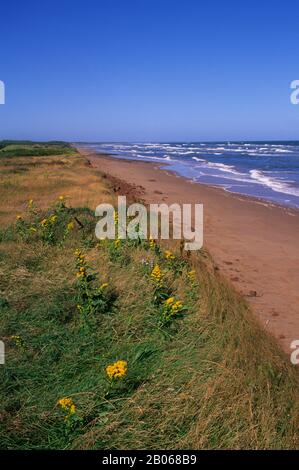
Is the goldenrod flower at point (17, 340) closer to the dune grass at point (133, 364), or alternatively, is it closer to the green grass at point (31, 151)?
the dune grass at point (133, 364)

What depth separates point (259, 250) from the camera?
10.2 m

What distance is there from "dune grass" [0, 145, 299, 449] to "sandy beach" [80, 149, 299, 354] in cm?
107

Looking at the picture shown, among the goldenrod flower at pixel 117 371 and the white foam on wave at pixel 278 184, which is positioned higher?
the white foam on wave at pixel 278 184

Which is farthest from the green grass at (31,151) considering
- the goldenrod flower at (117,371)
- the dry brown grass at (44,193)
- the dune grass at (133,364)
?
the goldenrod flower at (117,371)

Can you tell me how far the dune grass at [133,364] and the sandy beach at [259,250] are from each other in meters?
1.07

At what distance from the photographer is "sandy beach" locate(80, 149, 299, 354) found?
6.57 metres

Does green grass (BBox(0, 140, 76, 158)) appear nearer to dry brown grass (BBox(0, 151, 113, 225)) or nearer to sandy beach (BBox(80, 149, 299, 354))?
dry brown grass (BBox(0, 151, 113, 225))

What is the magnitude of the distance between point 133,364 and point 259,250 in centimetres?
712

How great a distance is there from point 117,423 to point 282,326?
3767 millimetres

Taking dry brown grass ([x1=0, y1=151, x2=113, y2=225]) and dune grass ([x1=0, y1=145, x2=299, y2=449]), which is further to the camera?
dry brown grass ([x1=0, y1=151, x2=113, y2=225])

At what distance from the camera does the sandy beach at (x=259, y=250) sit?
21.6ft

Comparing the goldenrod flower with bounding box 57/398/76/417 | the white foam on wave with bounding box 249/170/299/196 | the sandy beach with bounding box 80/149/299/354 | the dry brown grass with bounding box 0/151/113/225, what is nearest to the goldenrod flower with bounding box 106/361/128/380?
the goldenrod flower with bounding box 57/398/76/417

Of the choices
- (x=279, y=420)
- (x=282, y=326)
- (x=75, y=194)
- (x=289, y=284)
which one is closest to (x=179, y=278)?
(x=282, y=326)

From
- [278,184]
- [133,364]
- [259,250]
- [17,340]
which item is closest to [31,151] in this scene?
[278,184]
